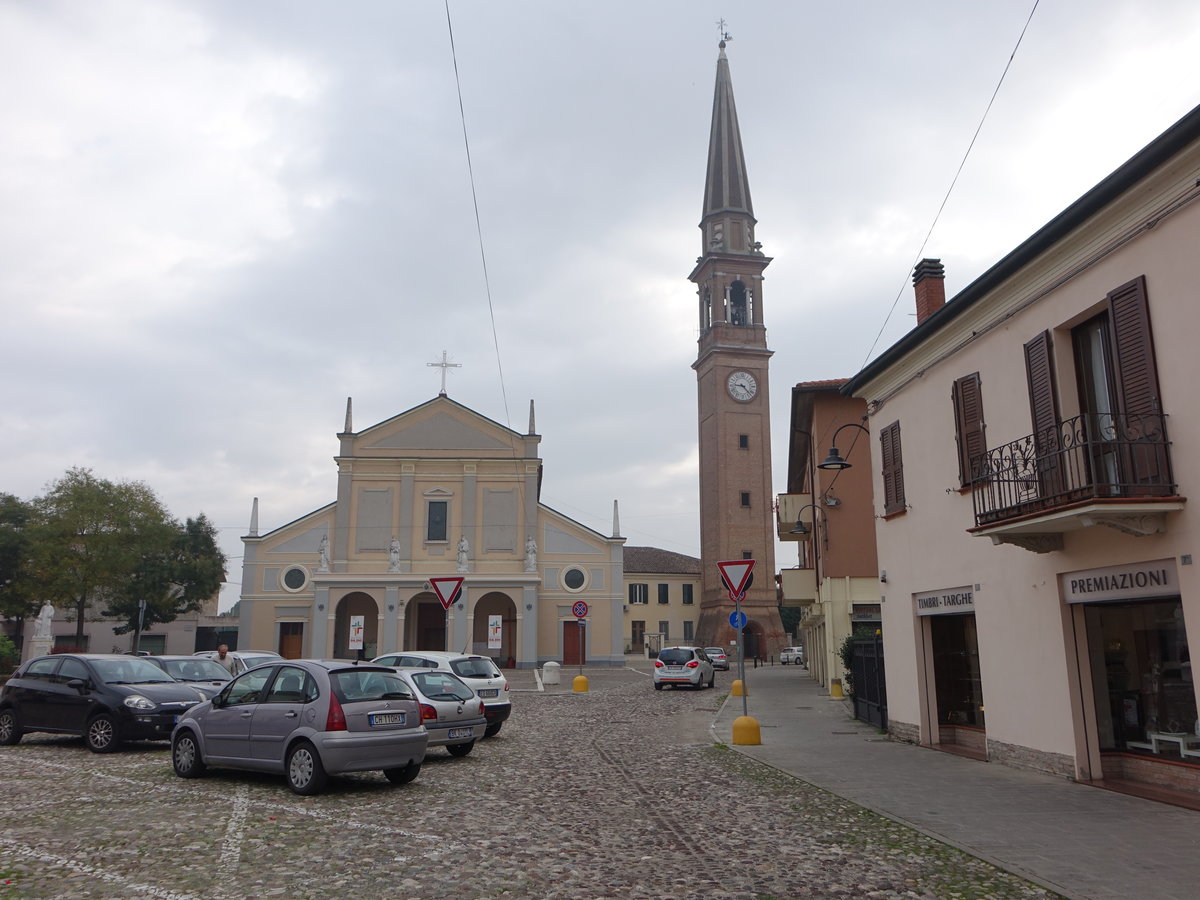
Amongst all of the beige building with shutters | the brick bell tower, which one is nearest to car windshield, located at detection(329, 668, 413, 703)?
the beige building with shutters

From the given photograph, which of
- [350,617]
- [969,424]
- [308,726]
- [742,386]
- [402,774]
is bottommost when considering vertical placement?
[402,774]

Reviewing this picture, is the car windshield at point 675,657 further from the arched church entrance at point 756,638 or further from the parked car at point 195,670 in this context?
the arched church entrance at point 756,638

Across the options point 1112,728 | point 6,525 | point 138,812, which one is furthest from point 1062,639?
point 6,525

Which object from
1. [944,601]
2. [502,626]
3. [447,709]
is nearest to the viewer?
[447,709]

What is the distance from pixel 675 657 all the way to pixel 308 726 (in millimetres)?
23306

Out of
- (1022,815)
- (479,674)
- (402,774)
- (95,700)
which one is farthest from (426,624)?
(1022,815)

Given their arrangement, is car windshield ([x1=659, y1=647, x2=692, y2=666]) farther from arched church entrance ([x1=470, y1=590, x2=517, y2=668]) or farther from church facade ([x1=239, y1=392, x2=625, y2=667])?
arched church entrance ([x1=470, y1=590, x2=517, y2=668])

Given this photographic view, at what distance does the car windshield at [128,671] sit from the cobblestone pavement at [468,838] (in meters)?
1.50

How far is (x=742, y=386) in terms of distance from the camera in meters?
62.0

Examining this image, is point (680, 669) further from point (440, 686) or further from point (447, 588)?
point (440, 686)

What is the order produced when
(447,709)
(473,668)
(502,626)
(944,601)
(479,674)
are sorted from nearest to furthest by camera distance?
(447,709)
(944,601)
(479,674)
(473,668)
(502,626)

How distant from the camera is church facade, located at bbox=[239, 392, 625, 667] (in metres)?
46.1

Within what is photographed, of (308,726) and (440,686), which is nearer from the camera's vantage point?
(308,726)

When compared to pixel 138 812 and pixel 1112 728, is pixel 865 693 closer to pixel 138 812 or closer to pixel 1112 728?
pixel 1112 728
